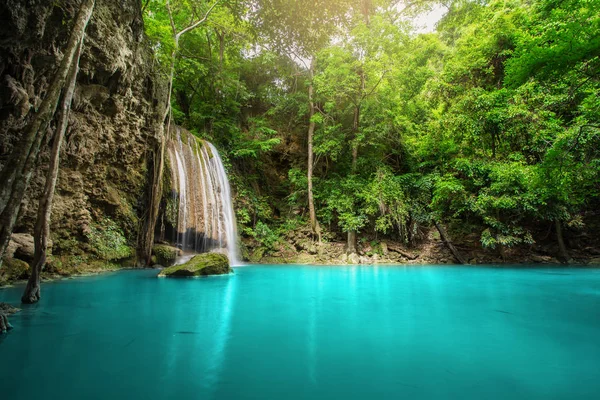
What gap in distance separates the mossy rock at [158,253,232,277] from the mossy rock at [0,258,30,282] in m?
2.52

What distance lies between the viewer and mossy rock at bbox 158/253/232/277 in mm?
7273

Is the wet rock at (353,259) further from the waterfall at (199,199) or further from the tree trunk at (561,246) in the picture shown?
the tree trunk at (561,246)

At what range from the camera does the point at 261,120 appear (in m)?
16.4

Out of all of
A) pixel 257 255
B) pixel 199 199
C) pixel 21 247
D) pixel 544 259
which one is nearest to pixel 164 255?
pixel 199 199

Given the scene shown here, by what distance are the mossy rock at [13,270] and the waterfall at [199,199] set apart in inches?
190

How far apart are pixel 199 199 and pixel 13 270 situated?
6117mm

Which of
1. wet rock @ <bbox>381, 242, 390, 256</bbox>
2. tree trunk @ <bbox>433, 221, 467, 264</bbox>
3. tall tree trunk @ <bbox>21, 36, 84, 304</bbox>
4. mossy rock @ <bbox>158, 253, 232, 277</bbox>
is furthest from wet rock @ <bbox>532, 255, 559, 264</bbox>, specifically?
tall tree trunk @ <bbox>21, 36, 84, 304</bbox>

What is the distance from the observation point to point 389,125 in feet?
48.0

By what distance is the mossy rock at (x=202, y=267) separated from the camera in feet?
23.9

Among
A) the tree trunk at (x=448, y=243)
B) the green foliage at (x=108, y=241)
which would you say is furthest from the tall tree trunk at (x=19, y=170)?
the tree trunk at (x=448, y=243)

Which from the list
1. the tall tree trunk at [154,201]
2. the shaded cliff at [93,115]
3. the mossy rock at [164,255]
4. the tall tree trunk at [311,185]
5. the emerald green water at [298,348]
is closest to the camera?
the emerald green water at [298,348]

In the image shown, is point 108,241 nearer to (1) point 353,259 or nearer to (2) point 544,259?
(1) point 353,259

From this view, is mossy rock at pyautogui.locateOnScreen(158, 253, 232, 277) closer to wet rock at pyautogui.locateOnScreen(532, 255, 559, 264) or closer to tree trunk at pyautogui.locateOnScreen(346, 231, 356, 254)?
tree trunk at pyautogui.locateOnScreen(346, 231, 356, 254)

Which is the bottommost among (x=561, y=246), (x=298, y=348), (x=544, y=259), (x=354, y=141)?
(x=298, y=348)
